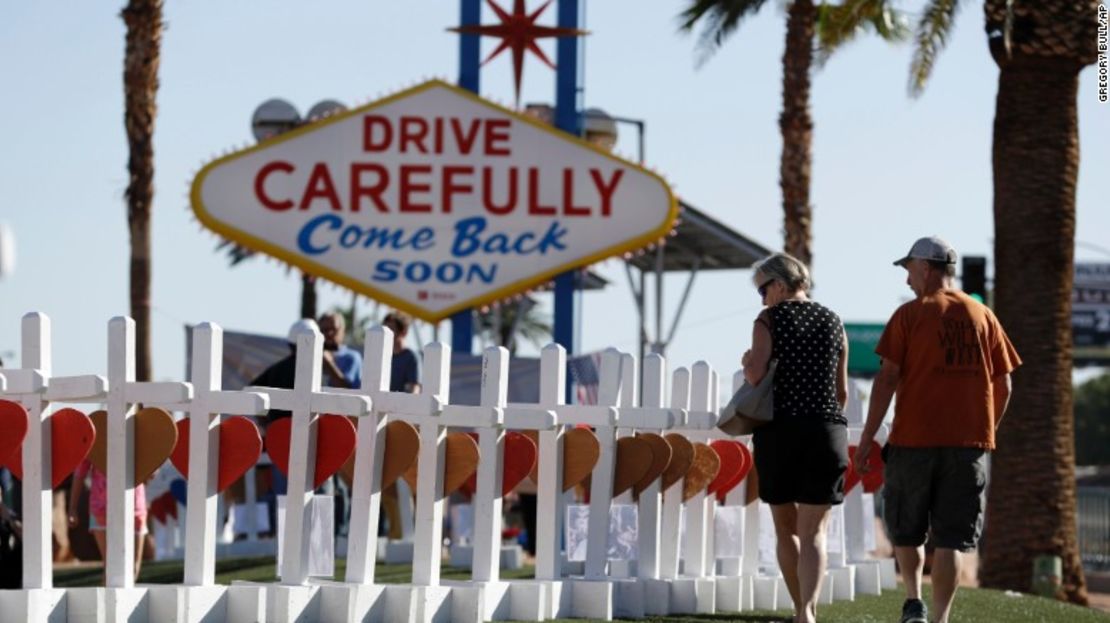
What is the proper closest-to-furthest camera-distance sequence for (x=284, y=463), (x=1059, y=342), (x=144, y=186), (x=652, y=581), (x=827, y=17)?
(x=284, y=463) < (x=652, y=581) < (x=1059, y=342) < (x=144, y=186) < (x=827, y=17)

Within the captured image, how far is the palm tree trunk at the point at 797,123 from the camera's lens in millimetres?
26734

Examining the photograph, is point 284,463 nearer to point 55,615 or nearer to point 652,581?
point 55,615

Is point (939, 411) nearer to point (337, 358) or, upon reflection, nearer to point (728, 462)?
point (728, 462)

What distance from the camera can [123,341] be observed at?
8031 millimetres

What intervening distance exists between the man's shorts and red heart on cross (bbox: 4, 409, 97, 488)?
3337mm

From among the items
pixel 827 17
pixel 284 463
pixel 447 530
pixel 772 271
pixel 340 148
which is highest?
pixel 827 17

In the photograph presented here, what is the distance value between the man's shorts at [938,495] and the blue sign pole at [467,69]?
16.4 m

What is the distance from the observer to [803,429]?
9.20m

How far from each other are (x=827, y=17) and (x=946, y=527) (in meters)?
19.5

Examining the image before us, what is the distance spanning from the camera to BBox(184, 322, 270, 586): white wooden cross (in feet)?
27.2

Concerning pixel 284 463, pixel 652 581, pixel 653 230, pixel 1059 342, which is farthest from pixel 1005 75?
pixel 284 463

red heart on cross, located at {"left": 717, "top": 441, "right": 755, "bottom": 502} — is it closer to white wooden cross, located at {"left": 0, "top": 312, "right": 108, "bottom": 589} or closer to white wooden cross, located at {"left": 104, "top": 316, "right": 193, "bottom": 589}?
white wooden cross, located at {"left": 104, "top": 316, "right": 193, "bottom": 589}

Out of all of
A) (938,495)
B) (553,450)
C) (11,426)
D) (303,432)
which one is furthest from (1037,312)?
(11,426)

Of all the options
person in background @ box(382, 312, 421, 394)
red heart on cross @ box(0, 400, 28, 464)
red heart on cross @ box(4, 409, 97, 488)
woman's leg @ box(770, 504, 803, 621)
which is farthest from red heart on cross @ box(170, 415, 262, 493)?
person in background @ box(382, 312, 421, 394)
